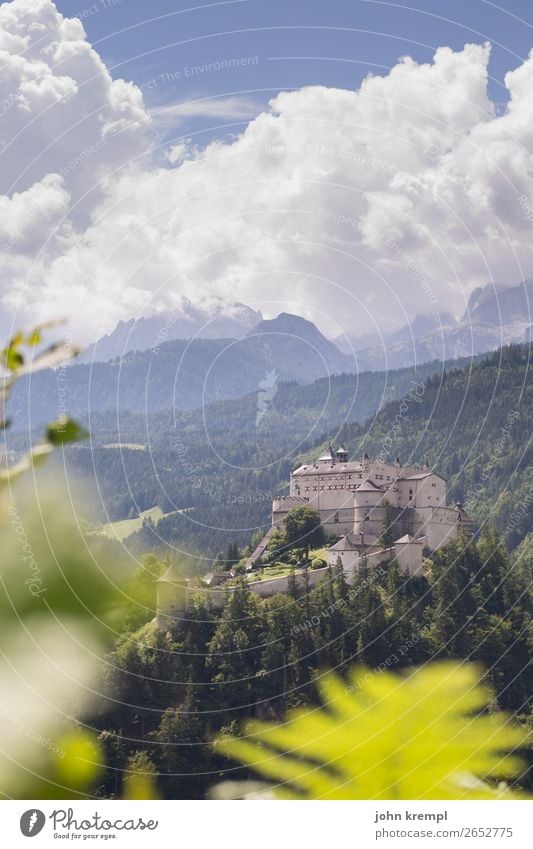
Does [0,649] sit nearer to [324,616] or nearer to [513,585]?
[324,616]

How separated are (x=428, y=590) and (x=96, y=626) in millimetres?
92051

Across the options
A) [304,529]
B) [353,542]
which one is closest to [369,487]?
[304,529]

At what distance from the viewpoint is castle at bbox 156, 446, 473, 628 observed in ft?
315

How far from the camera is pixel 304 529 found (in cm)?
10362

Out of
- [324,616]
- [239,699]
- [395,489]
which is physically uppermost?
[395,489]

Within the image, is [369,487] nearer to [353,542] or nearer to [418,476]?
[418,476]

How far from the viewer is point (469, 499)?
636ft

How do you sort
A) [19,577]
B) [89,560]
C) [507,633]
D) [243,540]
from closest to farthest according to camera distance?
[19,577], [89,560], [507,633], [243,540]

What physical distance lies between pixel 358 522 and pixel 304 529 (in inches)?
196

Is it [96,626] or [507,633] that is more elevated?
[96,626]

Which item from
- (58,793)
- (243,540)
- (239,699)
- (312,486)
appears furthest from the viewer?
(243,540)

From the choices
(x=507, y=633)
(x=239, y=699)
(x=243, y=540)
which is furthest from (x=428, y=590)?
(x=243, y=540)
